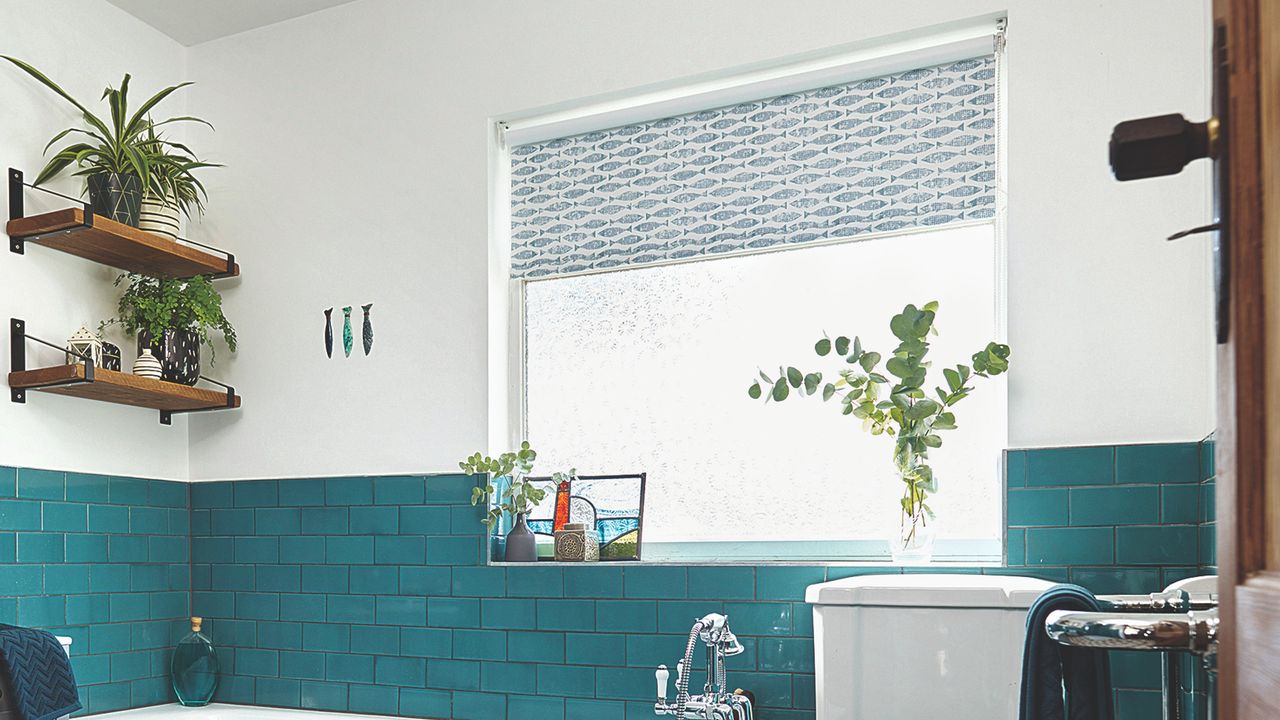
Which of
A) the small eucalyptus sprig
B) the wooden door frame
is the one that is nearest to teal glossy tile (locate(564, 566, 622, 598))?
the small eucalyptus sprig

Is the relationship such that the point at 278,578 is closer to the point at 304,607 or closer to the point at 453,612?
the point at 304,607

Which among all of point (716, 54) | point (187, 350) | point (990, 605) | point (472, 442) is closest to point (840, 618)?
point (990, 605)

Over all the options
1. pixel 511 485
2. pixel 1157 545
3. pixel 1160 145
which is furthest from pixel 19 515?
pixel 1160 145

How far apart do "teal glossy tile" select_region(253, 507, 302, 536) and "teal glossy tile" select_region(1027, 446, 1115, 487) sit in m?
2.08

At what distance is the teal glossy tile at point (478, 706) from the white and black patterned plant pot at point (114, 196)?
160 cm

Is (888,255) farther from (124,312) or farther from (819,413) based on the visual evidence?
(124,312)

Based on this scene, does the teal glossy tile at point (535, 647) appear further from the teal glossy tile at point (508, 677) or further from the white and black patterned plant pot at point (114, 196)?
the white and black patterned plant pot at point (114, 196)

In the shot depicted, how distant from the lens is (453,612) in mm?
3174

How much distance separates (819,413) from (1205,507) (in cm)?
92

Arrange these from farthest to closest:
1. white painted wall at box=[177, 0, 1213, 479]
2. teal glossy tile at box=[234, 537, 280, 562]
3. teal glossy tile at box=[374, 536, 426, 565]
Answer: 1. teal glossy tile at box=[234, 537, 280, 562]
2. teal glossy tile at box=[374, 536, 426, 565]
3. white painted wall at box=[177, 0, 1213, 479]

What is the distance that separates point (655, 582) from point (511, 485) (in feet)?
1.71

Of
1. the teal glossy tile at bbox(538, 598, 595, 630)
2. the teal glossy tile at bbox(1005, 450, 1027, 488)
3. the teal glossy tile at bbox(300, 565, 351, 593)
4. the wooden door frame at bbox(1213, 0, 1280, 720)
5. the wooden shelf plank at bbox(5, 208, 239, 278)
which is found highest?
the wooden shelf plank at bbox(5, 208, 239, 278)

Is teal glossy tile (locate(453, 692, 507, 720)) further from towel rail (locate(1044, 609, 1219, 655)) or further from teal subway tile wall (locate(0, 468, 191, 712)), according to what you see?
towel rail (locate(1044, 609, 1219, 655))

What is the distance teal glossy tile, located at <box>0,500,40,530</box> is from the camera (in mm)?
3016
